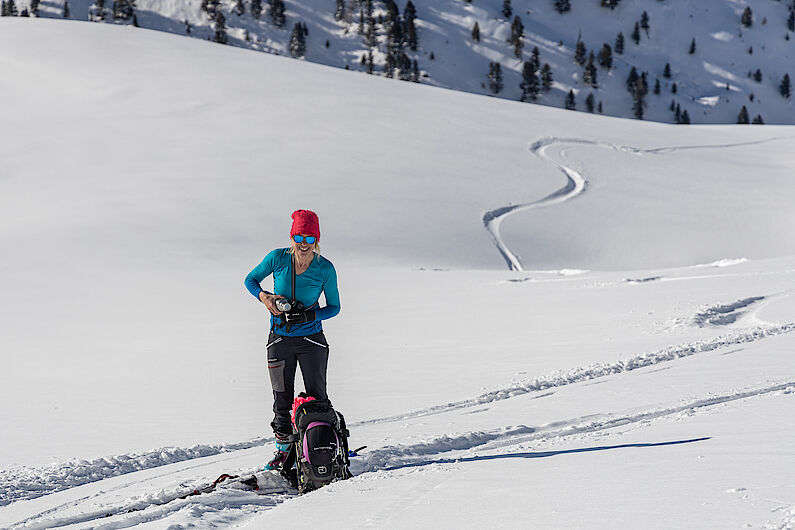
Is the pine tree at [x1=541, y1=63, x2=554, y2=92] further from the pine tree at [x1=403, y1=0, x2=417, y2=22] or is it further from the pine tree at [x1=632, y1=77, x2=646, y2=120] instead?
the pine tree at [x1=403, y1=0, x2=417, y2=22]

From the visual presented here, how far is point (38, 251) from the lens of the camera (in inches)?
697

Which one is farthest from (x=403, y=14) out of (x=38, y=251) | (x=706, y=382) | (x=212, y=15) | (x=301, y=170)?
(x=706, y=382)

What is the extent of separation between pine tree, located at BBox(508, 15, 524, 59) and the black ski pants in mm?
117077

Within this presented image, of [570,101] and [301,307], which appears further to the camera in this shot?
[570,101]

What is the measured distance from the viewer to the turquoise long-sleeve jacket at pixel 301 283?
5.14m

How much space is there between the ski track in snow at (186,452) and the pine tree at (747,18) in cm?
13300

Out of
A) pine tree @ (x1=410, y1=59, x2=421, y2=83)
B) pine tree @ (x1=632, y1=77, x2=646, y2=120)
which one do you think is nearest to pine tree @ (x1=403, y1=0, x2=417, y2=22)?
pine tree @ (x1=410, y1=59, x2=421, y2=83)

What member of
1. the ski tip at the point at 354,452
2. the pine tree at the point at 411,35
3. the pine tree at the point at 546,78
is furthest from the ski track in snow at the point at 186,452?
the pine tree at the point at 411,35

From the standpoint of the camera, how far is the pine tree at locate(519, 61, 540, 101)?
110706 mm

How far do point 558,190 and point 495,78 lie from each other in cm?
8826

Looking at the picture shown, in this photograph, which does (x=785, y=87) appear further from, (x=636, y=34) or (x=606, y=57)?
(x=606, y=57)

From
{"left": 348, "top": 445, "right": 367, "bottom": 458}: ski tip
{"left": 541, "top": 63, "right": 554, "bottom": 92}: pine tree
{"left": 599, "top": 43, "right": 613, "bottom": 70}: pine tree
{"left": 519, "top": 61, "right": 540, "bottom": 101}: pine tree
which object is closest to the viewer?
{"left": 348, "top": 445, "right": 367, "bottom": 458}: ski tip

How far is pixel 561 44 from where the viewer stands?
401 feet

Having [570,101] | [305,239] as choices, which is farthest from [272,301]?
[570,101]
